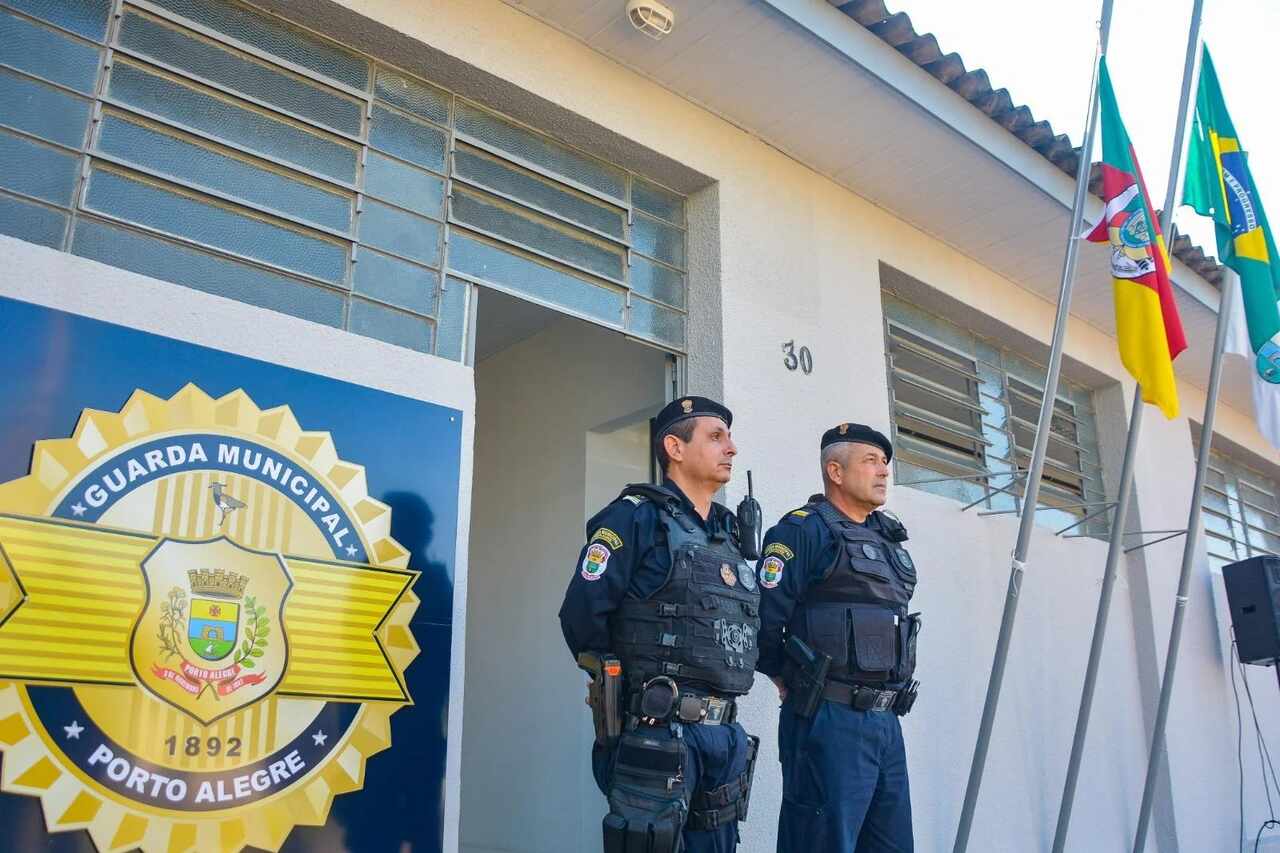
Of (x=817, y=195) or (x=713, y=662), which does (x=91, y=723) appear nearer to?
(x=713, y=662)

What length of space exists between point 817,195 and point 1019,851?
370cm

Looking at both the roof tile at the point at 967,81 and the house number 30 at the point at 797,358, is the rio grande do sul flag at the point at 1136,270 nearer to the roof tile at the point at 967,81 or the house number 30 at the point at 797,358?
the roof tile at the point at 967,81

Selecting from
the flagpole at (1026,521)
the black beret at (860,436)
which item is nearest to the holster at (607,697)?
the black beret at (860,436)

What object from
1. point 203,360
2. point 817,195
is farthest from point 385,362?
point 817,195

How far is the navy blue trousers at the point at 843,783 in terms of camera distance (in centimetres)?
362

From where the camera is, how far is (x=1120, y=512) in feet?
16.6

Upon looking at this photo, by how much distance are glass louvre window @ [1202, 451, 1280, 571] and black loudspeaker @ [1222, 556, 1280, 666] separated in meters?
0.72

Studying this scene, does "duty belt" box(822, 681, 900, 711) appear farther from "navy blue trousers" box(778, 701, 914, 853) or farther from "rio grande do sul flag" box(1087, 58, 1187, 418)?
"rio grande do sul flag" box(1087, 58, 1187, 418)

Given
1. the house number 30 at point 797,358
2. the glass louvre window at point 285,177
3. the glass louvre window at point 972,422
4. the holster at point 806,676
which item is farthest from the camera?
the glass louvre window at point 972,422

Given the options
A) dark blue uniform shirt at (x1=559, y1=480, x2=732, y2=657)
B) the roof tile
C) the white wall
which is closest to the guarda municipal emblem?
dark blue uniform shirt at (x1=559, y1=480, x2=732, y2=657)

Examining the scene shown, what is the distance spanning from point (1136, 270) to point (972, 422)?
2.00 meters

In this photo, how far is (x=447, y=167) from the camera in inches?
177

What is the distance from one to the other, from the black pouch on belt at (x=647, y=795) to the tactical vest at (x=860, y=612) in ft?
2.73

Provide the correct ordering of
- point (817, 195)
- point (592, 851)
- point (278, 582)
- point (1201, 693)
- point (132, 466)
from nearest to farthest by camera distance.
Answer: point (132, 466), point (278, 582), point (592, 851), point (817, 195), point (1201, 693)
